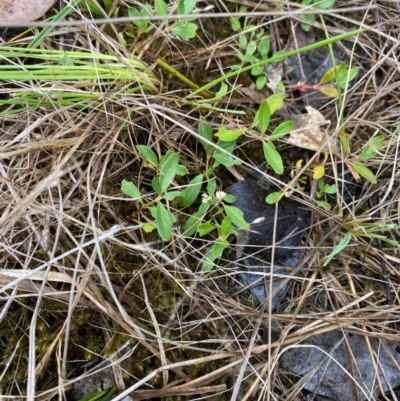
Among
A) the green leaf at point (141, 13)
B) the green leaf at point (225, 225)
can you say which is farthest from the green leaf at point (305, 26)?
the green leaf at point (225, 225)

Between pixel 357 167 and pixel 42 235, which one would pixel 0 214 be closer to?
pixel 42 235

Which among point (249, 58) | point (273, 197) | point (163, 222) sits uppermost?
point (249, 58)

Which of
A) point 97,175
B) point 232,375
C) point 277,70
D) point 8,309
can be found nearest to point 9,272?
point 8,309

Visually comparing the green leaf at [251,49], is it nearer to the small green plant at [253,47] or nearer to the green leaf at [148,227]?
the small green plant at [253,47]

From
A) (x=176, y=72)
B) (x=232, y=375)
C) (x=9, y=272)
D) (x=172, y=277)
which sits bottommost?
(x=232, y=375)

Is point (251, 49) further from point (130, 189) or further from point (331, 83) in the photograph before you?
point (130, 189)

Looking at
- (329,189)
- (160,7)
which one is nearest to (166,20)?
(160,7)

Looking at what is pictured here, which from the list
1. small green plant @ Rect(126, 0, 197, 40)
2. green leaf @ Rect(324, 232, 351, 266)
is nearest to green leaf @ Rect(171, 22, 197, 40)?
small green plant @ Rect(126, 0, 197, 40)
